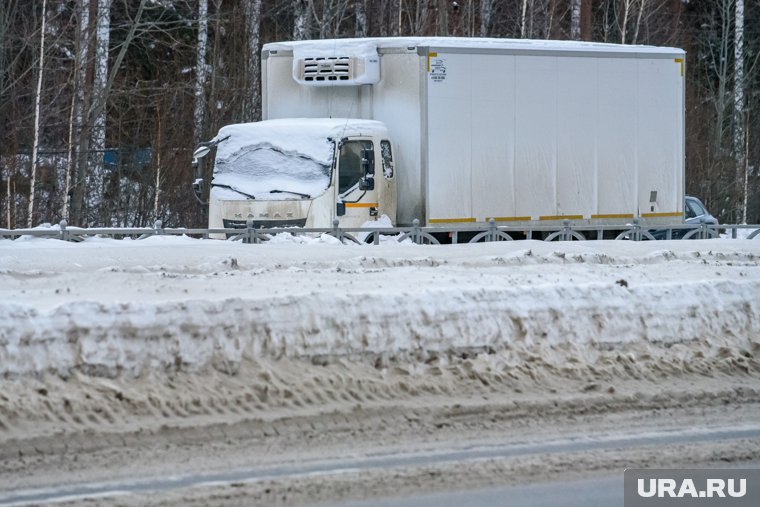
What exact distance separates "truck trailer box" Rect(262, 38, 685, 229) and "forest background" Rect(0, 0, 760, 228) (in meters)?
7.45

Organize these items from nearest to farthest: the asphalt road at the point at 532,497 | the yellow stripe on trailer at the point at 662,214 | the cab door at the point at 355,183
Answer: the asphalt road at the point at 532,497 < the cab door at the point at 355,183 < the yellow stripe on trailer at the point at 662,214

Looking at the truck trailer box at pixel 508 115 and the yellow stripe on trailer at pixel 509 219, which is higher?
the truck trailer box at pixel 508 115

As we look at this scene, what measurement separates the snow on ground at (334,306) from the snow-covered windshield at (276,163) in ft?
17.2

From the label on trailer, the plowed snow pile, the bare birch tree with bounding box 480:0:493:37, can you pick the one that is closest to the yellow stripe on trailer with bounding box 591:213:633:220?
the label on trailer

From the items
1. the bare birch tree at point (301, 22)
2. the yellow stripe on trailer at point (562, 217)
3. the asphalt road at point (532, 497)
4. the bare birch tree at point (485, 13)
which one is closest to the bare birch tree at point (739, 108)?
the bare birch tree at point (485, 13)

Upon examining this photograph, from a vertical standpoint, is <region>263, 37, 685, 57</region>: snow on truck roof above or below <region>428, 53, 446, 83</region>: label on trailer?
above

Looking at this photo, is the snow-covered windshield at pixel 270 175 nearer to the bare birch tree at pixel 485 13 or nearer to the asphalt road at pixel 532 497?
the asphalt road at pixel 532 497

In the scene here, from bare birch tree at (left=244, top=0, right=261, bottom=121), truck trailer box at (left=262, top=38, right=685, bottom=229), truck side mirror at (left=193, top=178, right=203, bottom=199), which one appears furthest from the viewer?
bare birch tree at (left=244, top=0, right=261, bottom=121)

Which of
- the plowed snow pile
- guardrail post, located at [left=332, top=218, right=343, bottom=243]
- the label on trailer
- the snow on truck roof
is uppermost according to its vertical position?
the snow on truck roof

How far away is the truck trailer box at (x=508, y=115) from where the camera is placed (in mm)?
21594

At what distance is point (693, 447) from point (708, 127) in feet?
129

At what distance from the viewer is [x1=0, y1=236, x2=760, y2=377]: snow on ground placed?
9602mm

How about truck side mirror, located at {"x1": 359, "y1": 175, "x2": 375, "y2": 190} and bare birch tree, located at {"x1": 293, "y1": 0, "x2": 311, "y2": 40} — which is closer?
truck side mirror, located at {"x1": 359, "y1": 175, "x2": 375, "y2": 190}

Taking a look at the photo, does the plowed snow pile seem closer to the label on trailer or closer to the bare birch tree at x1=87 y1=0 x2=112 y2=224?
the label on trailer
